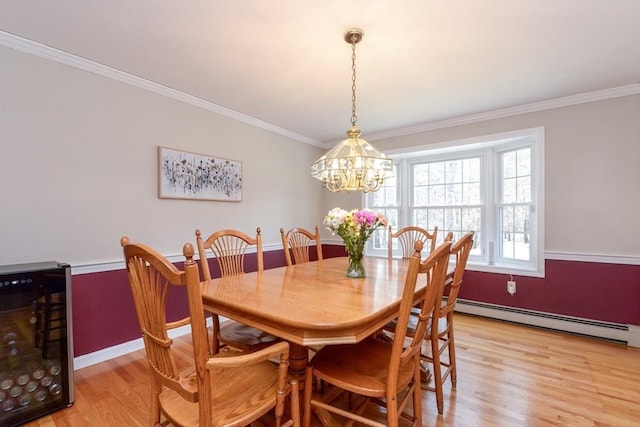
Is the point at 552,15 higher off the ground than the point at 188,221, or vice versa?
the point at 552,15

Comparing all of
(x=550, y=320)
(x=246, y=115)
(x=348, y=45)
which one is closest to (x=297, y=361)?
(x=348, y=45)

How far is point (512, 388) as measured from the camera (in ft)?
6.61

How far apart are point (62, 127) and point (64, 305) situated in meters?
1.29

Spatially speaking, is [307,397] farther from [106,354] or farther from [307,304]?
[106,354]

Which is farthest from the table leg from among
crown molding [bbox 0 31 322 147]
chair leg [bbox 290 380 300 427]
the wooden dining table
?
crown molding [bbox 0 31 322 147]

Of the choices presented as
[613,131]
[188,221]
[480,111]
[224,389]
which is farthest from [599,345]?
[188,221]

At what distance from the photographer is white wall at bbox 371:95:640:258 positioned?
8.95ft

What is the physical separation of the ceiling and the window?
2.18ft

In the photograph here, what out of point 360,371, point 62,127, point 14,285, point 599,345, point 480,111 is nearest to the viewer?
point 360,371

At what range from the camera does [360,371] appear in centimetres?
133

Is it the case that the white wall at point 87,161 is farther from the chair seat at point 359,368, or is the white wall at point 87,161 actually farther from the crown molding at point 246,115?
the chair seat at point 359,368

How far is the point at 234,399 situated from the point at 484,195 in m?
3.60

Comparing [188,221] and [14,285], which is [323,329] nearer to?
[14,285]

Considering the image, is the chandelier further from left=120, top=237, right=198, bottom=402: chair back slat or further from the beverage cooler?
the beverage cooler
